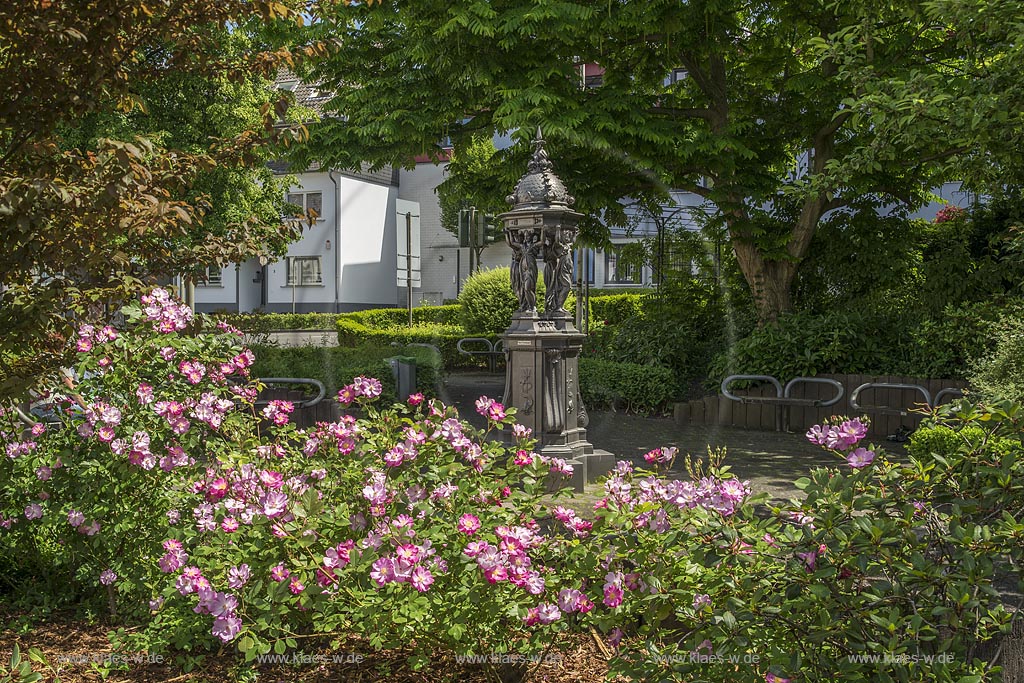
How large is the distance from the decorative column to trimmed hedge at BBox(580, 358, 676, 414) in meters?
5.33

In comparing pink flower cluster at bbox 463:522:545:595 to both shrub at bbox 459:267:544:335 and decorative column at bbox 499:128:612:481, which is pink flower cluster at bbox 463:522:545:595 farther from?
shrub at bbox 459:267:544:335

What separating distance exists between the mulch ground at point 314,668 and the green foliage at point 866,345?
30.1 feet

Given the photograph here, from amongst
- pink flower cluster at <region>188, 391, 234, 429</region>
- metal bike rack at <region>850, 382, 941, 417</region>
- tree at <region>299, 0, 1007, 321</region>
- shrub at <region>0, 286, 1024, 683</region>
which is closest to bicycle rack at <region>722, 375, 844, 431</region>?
metal bike rack at <region>850, 382, 941, 417</region>

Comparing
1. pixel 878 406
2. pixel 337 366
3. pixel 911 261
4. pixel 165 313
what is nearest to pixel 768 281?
pixel 911 261

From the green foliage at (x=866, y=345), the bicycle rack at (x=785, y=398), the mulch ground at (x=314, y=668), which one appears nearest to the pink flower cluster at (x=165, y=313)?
the mulch ground at (x=314, y=668)

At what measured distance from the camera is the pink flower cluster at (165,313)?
168 inches

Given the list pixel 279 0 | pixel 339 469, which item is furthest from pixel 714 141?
pixel 339 469

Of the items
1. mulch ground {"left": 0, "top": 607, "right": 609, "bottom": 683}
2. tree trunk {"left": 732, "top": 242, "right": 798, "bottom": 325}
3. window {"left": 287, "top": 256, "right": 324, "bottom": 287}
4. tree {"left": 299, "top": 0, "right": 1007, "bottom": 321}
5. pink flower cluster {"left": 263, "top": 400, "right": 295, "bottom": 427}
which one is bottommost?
mulch ground {"left": 0, "top": 607, "right": 609, "bottom": 683}

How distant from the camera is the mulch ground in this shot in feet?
11.1

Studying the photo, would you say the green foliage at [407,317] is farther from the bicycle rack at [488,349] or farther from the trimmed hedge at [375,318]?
the bicycle rack at [488,349]

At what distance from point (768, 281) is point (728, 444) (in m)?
4.20

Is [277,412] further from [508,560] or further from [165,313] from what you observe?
[508,560]

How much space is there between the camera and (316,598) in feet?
9.94

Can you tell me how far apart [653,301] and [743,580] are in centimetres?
1341
